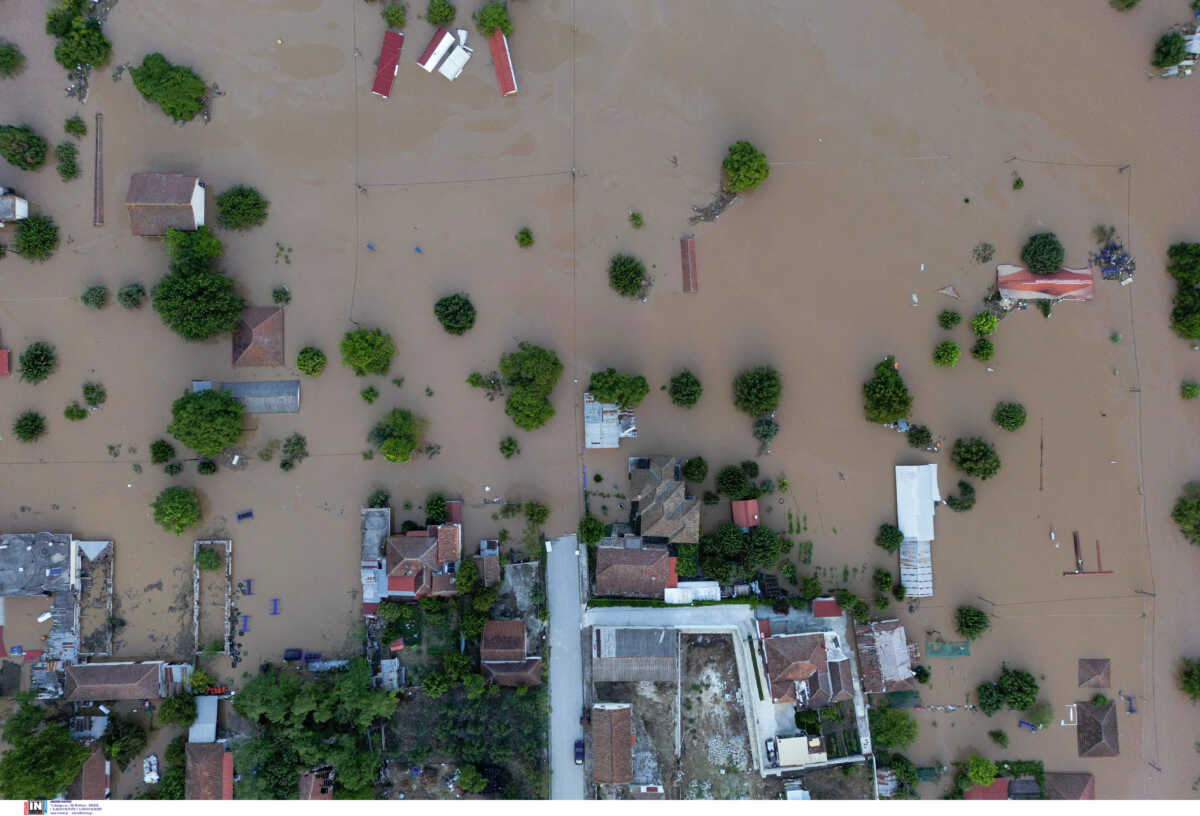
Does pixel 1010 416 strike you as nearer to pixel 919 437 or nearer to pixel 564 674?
pixel 919 437

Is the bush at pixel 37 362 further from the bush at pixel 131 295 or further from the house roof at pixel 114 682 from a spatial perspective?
the house roof at pixel 114 682

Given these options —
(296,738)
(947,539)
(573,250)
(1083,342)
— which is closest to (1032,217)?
(1083,342)

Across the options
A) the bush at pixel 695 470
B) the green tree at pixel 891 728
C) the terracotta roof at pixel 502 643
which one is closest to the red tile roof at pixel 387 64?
the bush at pixel 695 470

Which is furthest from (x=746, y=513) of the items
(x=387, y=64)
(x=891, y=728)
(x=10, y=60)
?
(x=10, y=60)
